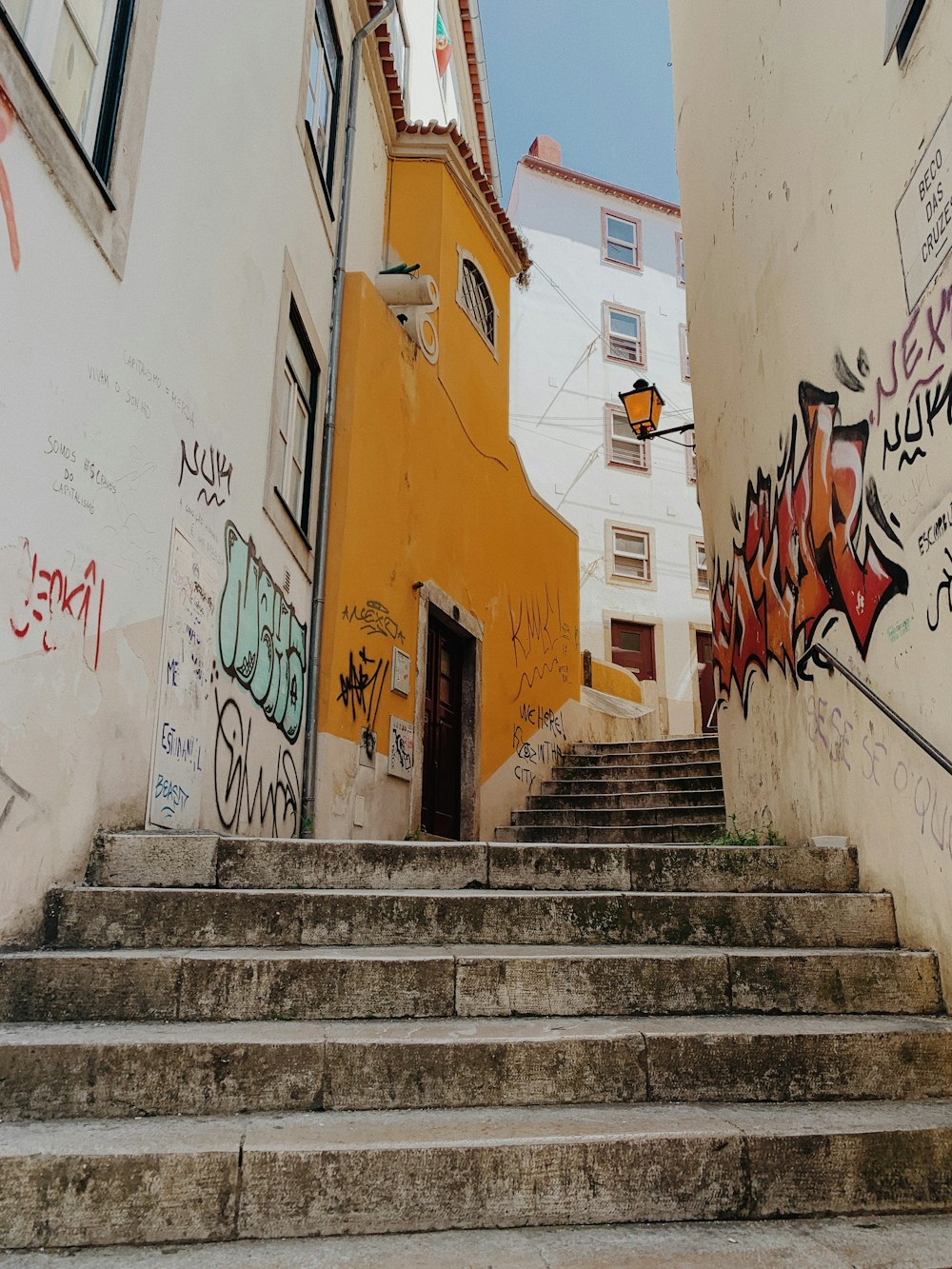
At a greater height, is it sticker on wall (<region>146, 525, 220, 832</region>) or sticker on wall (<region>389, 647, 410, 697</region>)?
sticker on wall (<region>389, 647, 410, 697</region>)

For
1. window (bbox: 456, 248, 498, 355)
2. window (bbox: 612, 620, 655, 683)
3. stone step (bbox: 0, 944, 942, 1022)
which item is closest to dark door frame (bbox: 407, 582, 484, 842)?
window (bbox: 456, 248, 498, 355)

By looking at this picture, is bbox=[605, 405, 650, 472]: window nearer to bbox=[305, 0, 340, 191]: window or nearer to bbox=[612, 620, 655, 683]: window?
bbox=[612, 620, 655, 683]: window

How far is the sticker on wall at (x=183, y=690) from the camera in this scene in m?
4.11

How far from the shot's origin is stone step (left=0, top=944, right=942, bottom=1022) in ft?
9.09

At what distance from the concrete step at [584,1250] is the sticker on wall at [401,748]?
210 inches

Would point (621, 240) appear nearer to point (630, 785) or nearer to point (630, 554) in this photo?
point (630, 554)

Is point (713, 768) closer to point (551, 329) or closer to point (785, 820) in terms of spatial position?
point (785, 820)

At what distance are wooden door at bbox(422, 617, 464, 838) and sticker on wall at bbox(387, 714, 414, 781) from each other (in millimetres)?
637

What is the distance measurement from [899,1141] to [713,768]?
20.6ft

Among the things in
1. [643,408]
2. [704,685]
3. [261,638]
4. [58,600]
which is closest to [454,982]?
[58,600]

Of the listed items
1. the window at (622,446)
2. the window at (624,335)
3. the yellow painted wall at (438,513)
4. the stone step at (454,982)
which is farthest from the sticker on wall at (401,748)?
the window at (624,335)

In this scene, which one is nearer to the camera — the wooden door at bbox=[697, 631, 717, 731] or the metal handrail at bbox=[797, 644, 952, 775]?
the metal handrail at bbox=[797, 644, 952, 775]

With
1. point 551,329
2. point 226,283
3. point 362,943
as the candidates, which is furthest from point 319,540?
point 551,329

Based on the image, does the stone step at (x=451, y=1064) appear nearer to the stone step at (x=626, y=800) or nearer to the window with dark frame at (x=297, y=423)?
the window with dark frame at (x=297, y=423)
